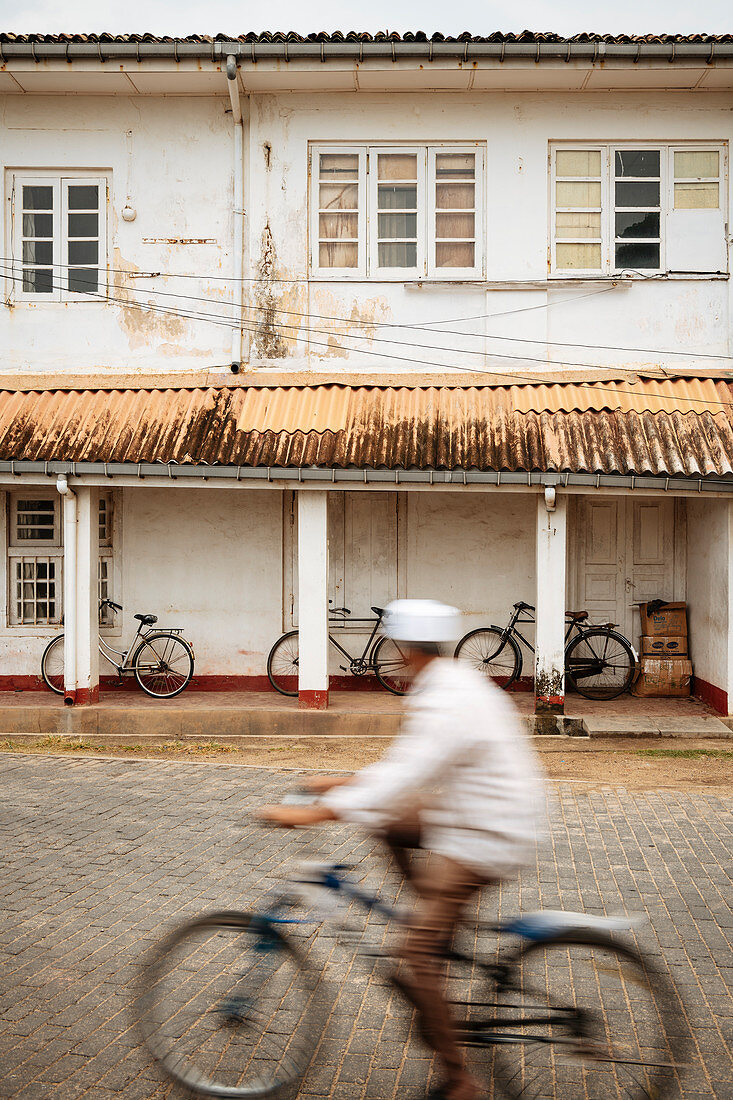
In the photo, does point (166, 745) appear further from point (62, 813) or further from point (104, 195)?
point (104, 195)

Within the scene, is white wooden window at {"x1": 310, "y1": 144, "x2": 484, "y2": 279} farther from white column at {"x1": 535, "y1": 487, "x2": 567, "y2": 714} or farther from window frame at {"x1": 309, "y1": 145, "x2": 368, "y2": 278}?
white column at {"x1": 535, "y1": 487, "x2": 567, "y2": 714}

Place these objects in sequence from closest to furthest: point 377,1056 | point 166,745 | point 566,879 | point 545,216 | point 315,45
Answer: point 377,1056 < point 566,879 < point 166,745 < point 315,45 < point 545,216

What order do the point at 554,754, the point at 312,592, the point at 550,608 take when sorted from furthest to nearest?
the point at 312,592 → the point at 550,608 → the point at 554,754

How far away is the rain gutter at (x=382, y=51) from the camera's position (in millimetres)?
12219

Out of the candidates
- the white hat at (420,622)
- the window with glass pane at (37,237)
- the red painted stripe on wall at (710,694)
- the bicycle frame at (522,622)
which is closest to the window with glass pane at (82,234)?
the window with glass pane at (37,237)

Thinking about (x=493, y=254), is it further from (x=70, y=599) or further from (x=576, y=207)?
(x=70, y=599)

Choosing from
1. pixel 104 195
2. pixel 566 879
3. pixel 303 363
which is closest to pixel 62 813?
pixel 566 879

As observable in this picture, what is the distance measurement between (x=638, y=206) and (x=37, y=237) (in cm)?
808

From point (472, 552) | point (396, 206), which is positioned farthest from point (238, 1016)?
point (396, 206)

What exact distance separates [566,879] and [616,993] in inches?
91.2

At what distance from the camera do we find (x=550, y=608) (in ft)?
38.8

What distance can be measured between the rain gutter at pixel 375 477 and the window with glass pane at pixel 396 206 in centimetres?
362

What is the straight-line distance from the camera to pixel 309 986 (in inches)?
151

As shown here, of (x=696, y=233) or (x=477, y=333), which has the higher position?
(x=696, y=233)
